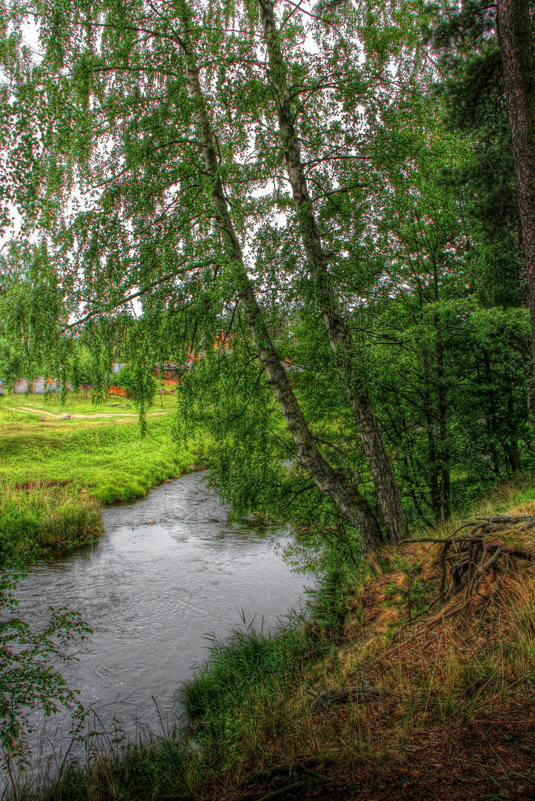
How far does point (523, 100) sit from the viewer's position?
456cm

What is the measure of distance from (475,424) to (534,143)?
7.95 meters

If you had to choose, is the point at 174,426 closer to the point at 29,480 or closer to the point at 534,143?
the point at 534,143

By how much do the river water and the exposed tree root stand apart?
407cm

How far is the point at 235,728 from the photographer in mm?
4836

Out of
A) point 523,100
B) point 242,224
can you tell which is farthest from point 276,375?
point 523,100

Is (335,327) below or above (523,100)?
below

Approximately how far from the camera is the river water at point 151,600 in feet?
22.7

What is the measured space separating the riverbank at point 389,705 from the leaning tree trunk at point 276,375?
3.49ft

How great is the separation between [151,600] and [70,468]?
1392 cm

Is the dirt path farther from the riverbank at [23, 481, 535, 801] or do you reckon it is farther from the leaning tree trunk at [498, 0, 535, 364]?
the leaning tree trunk at [498, 0, 535, 364]

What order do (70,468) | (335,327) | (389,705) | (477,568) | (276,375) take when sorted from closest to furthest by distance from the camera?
(389,705)
(477,568)
(335,327)
(276,375)
(70,468)

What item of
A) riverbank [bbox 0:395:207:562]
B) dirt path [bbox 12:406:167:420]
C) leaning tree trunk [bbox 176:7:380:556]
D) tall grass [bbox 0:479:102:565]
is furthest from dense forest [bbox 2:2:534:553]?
dirt path [bbox 12:406:167:420]

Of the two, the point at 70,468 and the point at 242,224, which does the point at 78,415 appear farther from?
the point at 242,224

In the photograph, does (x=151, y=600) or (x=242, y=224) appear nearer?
(x=242, y=224)
